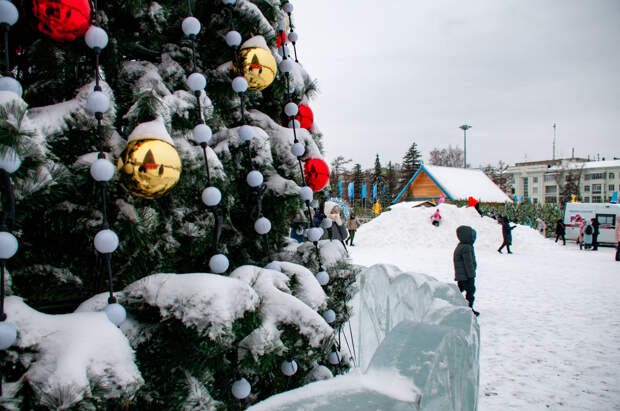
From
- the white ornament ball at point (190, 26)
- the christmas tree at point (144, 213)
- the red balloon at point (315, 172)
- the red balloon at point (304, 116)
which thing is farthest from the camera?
the red balloon at point (304, 116)

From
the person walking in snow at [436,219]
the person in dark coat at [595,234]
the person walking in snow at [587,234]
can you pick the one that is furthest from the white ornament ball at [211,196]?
the person walking in snow at [587,234]

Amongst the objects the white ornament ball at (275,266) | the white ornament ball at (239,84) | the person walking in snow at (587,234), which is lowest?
the person walking in snow at (587,234)

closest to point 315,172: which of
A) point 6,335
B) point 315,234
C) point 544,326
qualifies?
point 315,234

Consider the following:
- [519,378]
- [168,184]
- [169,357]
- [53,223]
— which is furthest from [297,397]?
[519,378]

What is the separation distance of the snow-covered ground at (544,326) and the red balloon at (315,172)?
2.87m

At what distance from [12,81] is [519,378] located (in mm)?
4910

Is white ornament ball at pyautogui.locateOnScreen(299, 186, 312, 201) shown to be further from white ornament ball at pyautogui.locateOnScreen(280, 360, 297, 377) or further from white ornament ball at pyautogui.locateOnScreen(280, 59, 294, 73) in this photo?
white ornament ball at pyautogui.locateOnScreen(280, 360, 297, 377)

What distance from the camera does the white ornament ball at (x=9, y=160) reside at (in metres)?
0.82

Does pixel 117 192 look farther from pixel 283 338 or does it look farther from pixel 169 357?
pixel 283 338

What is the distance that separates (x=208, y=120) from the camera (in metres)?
1.68

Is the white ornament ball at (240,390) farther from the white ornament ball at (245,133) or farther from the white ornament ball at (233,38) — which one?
the white ornament ball at (233,38)

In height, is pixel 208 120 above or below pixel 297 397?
above

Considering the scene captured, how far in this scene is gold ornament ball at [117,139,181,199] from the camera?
3.61 feet

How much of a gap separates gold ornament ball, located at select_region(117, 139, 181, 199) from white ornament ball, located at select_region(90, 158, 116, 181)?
0.07m
